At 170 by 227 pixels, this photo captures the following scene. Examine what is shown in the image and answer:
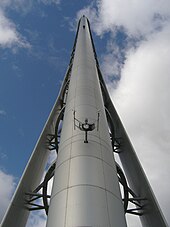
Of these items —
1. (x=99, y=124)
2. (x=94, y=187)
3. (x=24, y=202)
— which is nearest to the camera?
(x=94, y=187)

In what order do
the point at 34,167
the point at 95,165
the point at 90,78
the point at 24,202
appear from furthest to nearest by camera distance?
the point at 90,78
the point at 34,167
the point at 24,202
the point at 95,165

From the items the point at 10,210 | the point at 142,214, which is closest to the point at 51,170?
the point at 10,210

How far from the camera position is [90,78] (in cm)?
1385

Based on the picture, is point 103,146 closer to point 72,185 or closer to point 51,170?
point 72,185

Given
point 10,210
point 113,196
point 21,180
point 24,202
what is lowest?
point 113,196

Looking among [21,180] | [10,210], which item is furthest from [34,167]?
[10,210]

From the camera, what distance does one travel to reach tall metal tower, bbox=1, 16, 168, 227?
567 centimetres

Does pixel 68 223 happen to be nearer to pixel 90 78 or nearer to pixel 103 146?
pixel 103 146

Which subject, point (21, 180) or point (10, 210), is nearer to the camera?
point (10, 210)

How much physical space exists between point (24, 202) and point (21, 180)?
912 mm

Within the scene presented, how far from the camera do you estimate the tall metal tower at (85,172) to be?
567cm

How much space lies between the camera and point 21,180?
1081 centimetres

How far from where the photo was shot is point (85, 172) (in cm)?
646

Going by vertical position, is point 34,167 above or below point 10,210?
above
